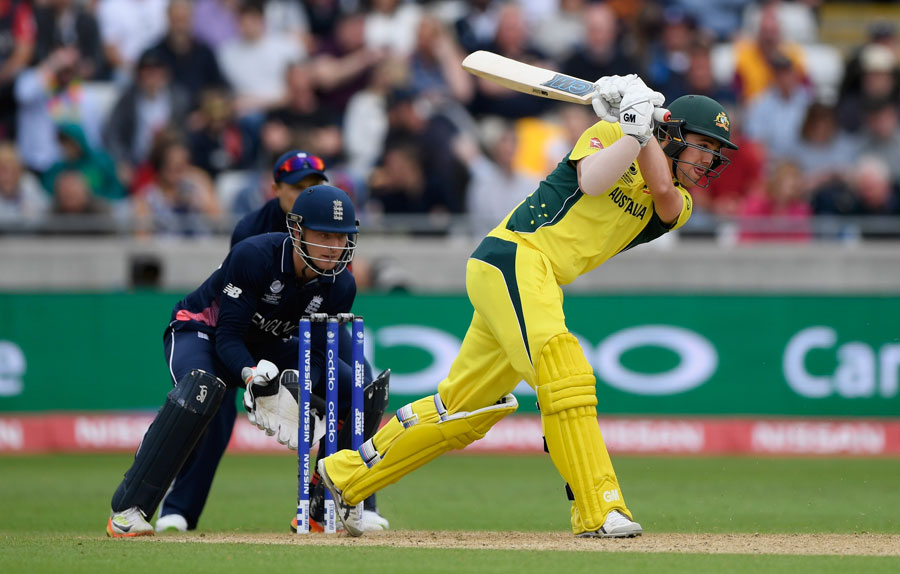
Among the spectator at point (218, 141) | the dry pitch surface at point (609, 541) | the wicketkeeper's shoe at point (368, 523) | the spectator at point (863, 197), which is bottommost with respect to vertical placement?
the dry pitch surface at point (609, 541)

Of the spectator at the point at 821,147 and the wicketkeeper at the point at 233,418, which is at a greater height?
the spectator at the point at 821,147

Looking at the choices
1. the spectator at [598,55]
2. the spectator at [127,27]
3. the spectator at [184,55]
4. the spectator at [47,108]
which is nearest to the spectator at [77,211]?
the spectator at [47,108]

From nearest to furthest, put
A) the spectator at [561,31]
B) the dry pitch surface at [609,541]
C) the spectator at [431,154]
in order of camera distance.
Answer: the dry pitch surface at [609,541] < the spectator at [431,154] < the spectator at [561,31]

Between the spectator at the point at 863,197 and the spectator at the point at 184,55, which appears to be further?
the spectator at the point at 184,55

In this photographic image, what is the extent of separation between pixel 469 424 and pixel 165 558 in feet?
5.09

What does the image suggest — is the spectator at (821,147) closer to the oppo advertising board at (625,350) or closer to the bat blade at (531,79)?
the oppo advertising board at (625,350)

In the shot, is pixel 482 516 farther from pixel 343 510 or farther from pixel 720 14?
pixel 720 14

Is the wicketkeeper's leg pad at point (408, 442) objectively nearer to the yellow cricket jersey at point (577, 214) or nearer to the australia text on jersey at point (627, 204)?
the yellow cricket jersey at point (577, 214)

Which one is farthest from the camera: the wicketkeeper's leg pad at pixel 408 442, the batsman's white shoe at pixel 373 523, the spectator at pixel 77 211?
the spectator at pixel 77 211

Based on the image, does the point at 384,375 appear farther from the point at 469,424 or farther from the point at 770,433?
the point at 770,433

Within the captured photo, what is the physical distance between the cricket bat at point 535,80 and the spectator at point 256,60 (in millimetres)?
8359

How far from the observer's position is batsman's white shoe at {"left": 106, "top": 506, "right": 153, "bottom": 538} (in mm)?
6508

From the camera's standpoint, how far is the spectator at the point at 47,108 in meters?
14.0

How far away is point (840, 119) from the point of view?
47.2ft
